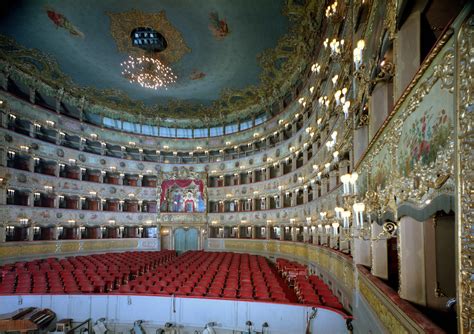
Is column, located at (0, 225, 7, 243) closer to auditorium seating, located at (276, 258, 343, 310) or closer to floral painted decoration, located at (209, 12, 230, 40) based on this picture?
floral painted decoration, located at (209, 12, 230, 40)

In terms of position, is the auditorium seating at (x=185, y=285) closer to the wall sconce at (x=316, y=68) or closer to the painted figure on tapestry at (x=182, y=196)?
the wall sconce at (x=316, y=68)

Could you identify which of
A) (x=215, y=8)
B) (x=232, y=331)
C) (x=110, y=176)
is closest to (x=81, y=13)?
(x=215, y=8)

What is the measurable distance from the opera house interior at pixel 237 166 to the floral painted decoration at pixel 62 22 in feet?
0.39

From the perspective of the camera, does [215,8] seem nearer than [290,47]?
A: Yes

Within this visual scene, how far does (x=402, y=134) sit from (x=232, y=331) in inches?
319

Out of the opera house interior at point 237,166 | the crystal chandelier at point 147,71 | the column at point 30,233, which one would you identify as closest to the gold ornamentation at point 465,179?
the opera house interior at point 237,166

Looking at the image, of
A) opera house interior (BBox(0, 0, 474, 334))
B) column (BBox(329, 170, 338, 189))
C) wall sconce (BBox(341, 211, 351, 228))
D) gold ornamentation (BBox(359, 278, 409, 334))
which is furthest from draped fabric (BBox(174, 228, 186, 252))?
wall sconce (BBox(341, 211, 351, 228))

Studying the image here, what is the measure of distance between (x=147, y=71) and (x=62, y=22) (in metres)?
6.51

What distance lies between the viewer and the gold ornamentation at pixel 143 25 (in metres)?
19.6

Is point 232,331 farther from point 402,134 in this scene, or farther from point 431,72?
point 431,72

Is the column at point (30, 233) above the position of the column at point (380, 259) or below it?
below

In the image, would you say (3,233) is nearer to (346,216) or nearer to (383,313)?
(346,216)

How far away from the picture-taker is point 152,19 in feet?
65.1

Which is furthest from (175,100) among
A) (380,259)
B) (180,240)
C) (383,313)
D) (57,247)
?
(383,313)
